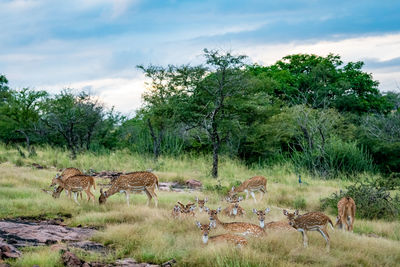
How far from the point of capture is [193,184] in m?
18.8

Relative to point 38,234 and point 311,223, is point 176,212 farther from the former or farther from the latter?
point 311,223

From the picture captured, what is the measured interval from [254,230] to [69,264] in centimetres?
372

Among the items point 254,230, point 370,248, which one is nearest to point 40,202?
point 254,230

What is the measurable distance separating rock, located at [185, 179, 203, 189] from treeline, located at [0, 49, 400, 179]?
2522mm

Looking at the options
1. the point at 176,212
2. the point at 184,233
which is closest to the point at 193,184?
the point at 176,212

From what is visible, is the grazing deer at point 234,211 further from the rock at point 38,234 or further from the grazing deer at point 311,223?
the rock at point 38,234

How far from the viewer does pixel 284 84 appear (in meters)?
42.2

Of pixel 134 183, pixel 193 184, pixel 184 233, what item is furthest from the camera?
pixel 193 184

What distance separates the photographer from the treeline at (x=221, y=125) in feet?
71.1

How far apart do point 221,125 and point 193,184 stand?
3.87 metres

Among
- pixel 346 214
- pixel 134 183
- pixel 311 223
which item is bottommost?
pixel 346 214

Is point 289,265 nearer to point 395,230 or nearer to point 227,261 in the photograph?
point 227,261

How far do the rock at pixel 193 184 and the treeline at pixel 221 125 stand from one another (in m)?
2.52

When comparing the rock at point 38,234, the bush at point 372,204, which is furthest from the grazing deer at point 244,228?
the bush at point 372,204
